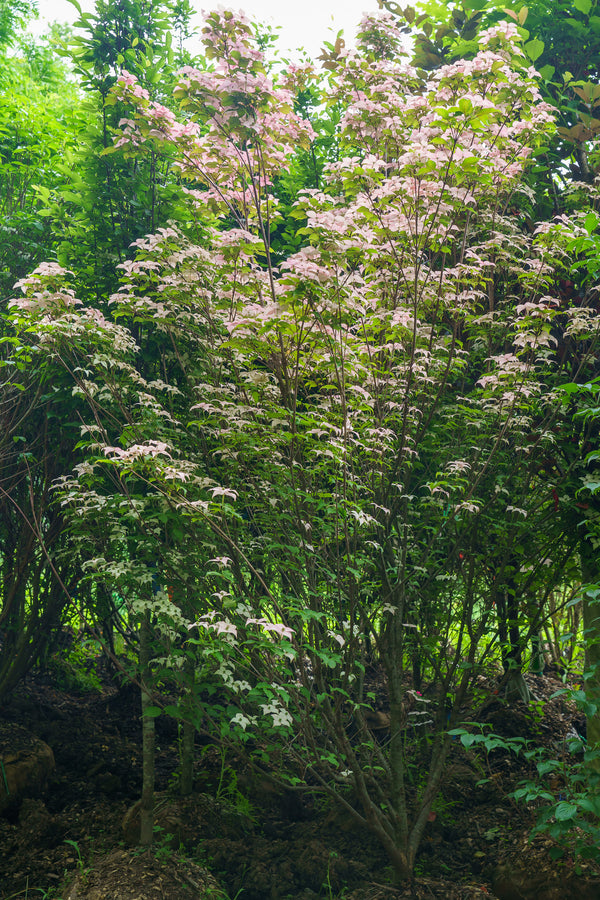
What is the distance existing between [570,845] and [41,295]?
3.76m

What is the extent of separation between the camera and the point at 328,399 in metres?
3.35

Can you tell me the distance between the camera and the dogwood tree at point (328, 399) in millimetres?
2979

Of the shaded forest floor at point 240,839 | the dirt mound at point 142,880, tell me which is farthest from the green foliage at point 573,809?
the dirt mound at point 142,880

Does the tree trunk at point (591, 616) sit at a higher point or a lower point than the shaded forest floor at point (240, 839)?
higher

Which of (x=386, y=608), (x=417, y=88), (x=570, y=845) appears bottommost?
(x=570, y=845)

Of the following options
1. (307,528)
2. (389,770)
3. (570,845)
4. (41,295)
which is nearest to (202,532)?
(307,528)

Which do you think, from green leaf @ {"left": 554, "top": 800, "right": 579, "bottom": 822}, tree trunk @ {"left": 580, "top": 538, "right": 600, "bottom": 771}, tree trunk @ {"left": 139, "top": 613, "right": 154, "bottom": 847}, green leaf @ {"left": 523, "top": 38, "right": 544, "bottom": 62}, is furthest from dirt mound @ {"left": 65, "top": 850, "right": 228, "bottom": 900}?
green leaf @ {"left": 523, "top": 38, "right": 544, "bottom": 62}

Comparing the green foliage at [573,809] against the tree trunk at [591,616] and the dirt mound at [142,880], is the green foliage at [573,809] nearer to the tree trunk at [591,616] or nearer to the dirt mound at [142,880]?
the tree trunk at [591,616]

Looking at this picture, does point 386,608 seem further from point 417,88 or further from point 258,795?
point 417,88

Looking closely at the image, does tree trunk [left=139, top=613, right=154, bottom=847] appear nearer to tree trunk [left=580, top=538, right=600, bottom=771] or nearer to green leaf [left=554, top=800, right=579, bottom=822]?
green leaf [left=554, top=800, right=579, bottom=822]

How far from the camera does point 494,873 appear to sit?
326cm

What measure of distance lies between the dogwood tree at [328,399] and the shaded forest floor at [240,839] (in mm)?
310

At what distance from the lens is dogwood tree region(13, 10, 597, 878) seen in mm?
2979

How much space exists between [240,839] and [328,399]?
2767 mm
